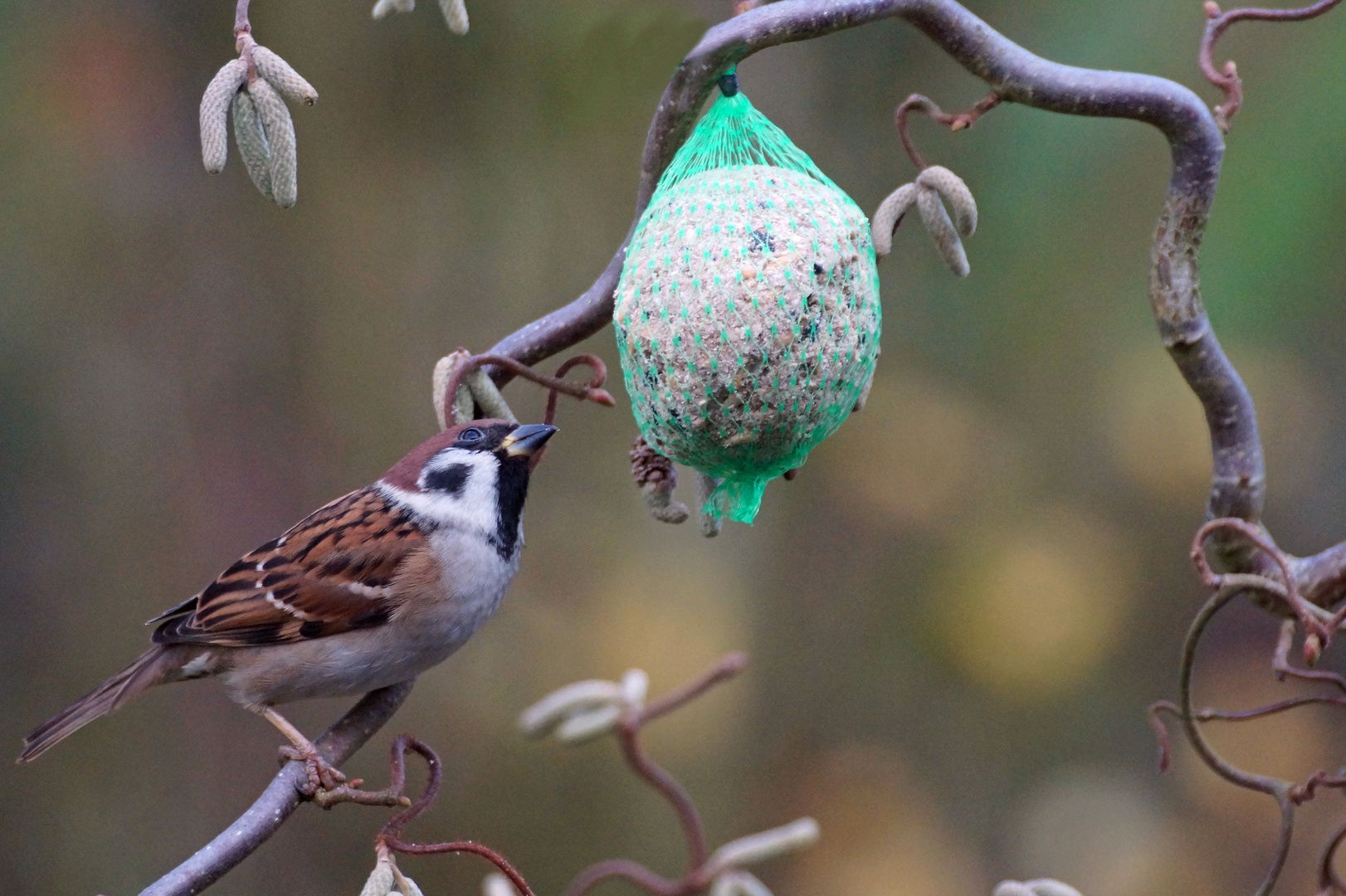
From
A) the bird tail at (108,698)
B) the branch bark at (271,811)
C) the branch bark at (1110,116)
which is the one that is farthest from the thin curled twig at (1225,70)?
the bird tail at (108,698)

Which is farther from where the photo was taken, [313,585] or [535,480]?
[535,480]

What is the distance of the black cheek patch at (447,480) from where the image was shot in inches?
106

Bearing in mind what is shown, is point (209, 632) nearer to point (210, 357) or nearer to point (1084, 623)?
point (210, 357)

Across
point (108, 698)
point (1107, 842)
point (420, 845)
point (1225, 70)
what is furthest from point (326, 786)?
point (1107, 842)

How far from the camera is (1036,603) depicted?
14.6ft

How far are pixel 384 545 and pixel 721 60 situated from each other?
1207 mm

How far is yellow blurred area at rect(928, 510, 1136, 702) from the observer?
443 cm

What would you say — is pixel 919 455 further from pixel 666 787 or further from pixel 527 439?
pixel 666 787

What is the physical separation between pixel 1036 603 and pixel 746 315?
271 cm

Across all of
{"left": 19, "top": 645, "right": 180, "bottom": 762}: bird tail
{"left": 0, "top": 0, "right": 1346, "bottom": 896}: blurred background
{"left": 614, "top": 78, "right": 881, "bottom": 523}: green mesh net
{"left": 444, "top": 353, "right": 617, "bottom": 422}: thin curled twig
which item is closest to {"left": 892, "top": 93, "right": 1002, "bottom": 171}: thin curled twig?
{"left": 614, "top": 78, "right": 881, "bottom": 523}: green mesh net

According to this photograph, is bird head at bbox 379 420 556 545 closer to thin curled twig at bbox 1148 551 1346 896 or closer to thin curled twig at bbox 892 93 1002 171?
thin curled twig at bbox 892 93 1002 171

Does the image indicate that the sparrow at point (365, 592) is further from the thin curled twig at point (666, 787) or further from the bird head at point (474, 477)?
the thin curled twig at point (666, 787)

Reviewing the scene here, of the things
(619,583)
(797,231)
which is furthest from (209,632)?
(619,583)

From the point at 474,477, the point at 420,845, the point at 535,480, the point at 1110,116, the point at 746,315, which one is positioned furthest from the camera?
the point at 535,480
